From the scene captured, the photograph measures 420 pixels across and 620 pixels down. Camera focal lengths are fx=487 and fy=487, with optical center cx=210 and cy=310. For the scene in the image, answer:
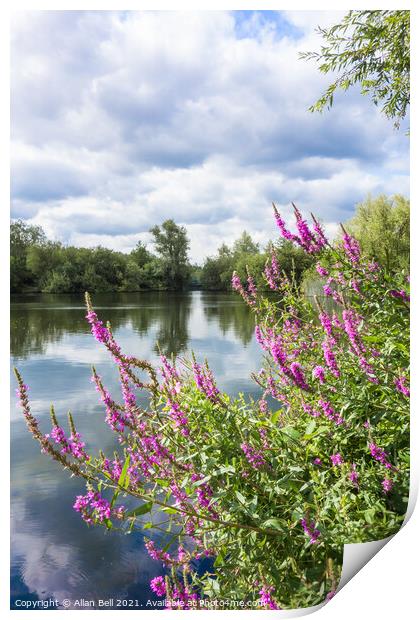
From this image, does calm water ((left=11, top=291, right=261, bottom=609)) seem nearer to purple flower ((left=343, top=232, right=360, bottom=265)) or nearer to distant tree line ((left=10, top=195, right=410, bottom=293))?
distant tree line ((left=10, top=195, right=410, bottom=293))

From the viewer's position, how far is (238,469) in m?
1.59

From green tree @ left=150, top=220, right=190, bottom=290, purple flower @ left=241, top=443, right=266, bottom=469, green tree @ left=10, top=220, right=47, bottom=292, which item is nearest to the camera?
purple flower @ left=241, top=443, right=266, bottom=469

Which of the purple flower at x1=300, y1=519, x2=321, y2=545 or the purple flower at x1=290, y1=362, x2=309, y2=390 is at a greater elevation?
the purple flower at x1=290, y1=362, x2=309, y2=390

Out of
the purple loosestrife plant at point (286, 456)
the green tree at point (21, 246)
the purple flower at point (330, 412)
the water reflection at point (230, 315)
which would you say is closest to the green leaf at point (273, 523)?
the purple loosestrife plant at point (286, 456)

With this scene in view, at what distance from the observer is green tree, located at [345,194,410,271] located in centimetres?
215

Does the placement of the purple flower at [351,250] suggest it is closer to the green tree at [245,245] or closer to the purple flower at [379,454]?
the green tree at [245,245]

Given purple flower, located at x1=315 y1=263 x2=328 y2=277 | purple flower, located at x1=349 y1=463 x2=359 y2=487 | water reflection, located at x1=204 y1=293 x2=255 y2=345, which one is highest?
purple flower, located at x1=315 y1=263 x2=328 y2=277

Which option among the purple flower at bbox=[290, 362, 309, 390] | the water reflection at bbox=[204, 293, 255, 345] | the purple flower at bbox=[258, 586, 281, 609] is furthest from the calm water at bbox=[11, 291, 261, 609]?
the purple flower at bbox=[290, 362, 309, 390]

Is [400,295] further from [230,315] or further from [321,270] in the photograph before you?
[230,315]

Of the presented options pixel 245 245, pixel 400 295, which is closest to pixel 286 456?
pixel 400 295

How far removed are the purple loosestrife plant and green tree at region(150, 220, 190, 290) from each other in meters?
0.63

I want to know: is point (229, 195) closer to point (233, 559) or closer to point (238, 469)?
point (238, 469)

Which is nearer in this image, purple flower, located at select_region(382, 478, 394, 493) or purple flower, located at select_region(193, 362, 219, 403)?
purple flower, located at select_region(193, 362, 219, 403)

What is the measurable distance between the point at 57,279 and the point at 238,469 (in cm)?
126
